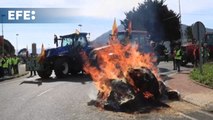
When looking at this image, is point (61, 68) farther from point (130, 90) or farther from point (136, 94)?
point (130, 90)

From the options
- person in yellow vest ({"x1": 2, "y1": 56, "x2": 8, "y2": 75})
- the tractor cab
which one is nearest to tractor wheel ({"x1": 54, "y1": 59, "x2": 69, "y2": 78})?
the tractor cab

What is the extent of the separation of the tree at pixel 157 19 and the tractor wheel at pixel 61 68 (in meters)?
36.5

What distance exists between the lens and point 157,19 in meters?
67.4

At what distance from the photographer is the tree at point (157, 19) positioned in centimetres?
6406

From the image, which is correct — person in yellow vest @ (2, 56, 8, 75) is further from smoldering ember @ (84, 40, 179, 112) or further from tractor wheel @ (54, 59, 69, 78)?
smoldering ember @ (84, 40, 179, 112)

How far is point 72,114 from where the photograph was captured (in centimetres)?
1234

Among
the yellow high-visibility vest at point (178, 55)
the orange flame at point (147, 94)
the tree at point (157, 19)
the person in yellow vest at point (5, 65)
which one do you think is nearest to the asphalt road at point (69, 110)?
the orange flame at point (147, 94)

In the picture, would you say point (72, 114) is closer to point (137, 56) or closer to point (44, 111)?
point (44, 111)

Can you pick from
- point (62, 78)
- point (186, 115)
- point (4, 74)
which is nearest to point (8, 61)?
point (4, 74)

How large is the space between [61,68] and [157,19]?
42074 mm

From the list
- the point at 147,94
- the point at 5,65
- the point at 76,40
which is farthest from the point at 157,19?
the point at 147,94

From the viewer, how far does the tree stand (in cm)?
6406

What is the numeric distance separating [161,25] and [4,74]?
3682 centimetres

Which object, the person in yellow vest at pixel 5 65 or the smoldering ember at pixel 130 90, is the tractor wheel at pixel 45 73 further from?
the smoldering ember at pixel 130 90
